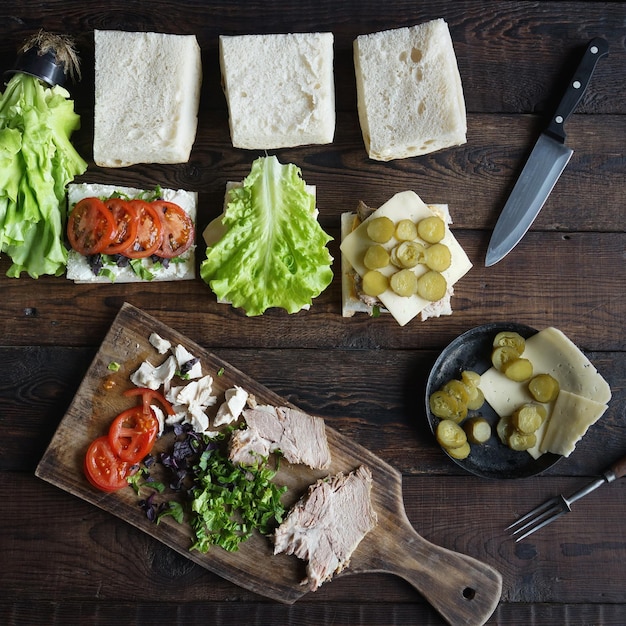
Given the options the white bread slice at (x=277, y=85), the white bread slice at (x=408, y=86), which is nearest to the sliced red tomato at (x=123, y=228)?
the white bread slice at (x=277, y=85)

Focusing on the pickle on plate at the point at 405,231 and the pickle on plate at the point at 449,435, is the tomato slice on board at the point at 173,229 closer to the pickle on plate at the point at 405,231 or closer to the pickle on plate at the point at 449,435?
the pickle on plate at the point at 405,231

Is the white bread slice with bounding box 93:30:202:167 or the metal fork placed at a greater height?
the white bread slice with bounding box 93:30:202:167

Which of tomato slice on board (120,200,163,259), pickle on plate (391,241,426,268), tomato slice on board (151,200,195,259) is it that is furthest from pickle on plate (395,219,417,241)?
tomato slice on board (120,200,163,259)

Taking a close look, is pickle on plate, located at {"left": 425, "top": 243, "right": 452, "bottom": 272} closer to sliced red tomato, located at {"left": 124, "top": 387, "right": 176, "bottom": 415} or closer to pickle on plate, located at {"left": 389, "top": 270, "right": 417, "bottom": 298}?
pickle on plate, located at {"left": 389, "top": 270, "right": 417, "bottom": 298}

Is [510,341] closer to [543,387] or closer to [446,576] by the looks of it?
[543,387]

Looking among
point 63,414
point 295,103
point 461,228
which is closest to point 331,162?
point 295,103
